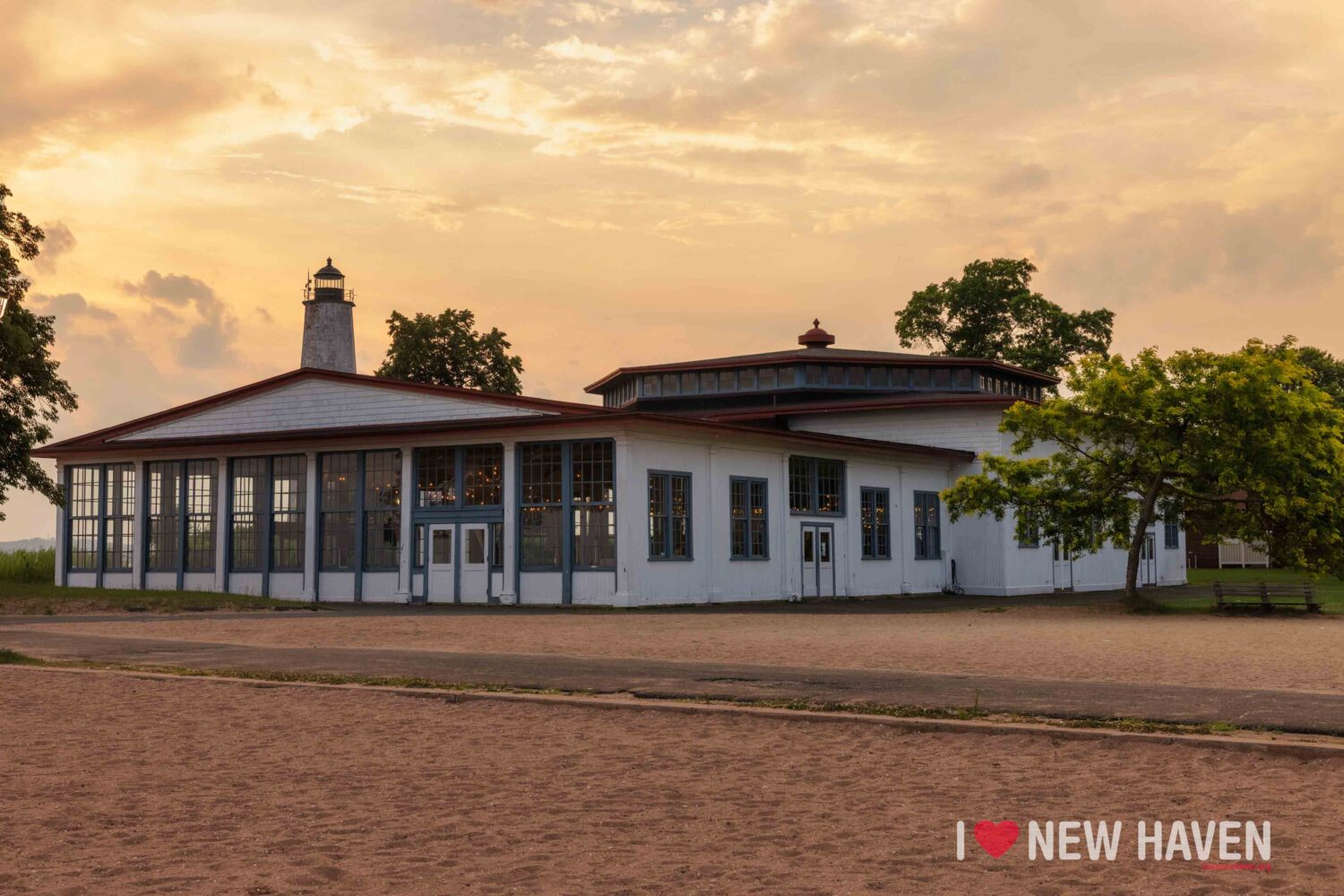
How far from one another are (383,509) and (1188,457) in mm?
19156

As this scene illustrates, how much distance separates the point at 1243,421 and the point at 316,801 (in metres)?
25.0

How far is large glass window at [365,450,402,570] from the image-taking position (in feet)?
117

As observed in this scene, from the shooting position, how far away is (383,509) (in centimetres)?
3588

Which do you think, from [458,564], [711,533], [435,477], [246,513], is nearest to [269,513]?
[246,513]

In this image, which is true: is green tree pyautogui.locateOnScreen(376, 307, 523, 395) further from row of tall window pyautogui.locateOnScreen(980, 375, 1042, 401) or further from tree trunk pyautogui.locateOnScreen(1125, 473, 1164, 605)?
tree trunk pyautogui.locateOnScreen(1125, 473, 1164, 605)

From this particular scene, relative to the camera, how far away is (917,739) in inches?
412

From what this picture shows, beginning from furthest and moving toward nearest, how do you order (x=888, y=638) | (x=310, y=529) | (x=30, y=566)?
(x=30, y=566), (x=310, y=529), (x=888, y=638)

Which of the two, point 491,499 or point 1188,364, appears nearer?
point 1188,364

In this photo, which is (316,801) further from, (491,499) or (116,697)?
(491,499)

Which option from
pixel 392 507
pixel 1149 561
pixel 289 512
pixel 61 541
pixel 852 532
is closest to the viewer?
pixel 392 507

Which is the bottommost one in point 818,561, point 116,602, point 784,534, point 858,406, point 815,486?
point 116,602

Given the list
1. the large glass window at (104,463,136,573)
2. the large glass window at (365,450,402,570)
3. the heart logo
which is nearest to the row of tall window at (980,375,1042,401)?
the large glass window at (365,450,402,570)

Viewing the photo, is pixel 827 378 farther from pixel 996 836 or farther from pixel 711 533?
pixel 996 836

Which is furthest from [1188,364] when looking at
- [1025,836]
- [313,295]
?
[313,295]
